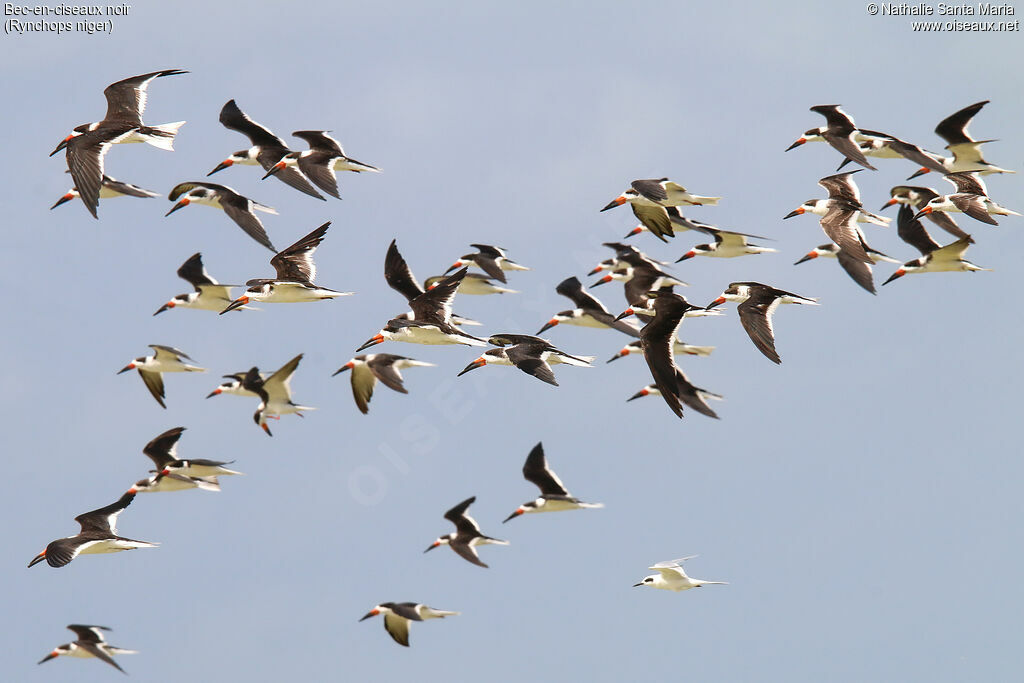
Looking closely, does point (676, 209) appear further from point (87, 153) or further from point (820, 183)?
point (87, 153)

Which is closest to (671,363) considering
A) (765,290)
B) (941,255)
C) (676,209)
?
(765,290)

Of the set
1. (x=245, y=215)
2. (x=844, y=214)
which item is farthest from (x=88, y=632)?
(x=844, y=214)

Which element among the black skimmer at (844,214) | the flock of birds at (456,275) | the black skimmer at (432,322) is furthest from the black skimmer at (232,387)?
the black skimmer at (844,214)

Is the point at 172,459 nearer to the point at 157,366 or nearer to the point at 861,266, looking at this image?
the point at 157,366

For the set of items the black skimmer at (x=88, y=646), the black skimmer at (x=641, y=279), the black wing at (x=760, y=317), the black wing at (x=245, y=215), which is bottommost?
the black skimmer at (x=88, y=646)

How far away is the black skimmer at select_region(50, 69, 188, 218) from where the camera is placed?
22.9 m

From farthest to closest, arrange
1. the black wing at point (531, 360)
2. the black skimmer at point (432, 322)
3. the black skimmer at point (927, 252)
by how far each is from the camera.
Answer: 1. the black skimmer at point (927, 252)
2. the black skimmer at point (432, 322)
3. the black wing at point (531, 360)

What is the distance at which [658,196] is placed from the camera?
24.5m

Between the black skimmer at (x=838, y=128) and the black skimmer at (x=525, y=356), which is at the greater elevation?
the black skimmer at (x=838, y=128)

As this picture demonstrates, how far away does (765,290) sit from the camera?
77.9 ft

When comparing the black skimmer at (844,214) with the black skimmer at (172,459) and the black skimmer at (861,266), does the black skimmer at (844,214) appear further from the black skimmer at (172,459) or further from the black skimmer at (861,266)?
the black skimmer at (172,459)

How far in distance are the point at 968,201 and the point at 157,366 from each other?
14563 millimetres

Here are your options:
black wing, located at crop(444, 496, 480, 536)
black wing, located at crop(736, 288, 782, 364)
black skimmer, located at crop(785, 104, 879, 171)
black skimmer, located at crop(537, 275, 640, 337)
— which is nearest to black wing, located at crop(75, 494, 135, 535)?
black wing, located at crop(444, 496, 480, 536)

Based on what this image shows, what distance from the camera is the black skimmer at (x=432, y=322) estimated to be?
2375 cm
